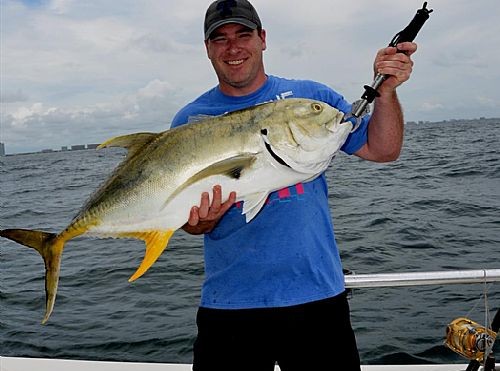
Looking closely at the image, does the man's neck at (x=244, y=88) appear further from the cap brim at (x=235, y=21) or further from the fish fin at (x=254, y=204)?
the fish fin at (x=254, y=204)

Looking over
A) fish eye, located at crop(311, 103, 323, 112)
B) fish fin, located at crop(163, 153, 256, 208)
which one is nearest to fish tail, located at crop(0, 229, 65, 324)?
fish fin, located at crop(163, 153, 256, 208)

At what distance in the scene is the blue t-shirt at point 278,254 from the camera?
3031 millimetres

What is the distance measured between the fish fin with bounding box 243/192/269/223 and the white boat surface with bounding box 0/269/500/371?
124cm

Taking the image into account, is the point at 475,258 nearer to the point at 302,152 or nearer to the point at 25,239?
the point at 302,152

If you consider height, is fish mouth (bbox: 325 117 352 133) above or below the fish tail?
above

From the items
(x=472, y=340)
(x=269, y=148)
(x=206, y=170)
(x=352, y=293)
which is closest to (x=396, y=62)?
(x=269, y=148)

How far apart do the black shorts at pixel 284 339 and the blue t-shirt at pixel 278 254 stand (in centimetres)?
6

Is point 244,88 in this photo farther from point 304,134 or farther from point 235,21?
point 304,134

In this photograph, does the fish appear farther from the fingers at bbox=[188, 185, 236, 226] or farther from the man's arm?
the man's arm

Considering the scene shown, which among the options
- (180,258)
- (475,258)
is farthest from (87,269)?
(475,258)

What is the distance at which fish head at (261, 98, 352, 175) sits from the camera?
112 inches

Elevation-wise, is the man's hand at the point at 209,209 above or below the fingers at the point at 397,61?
below

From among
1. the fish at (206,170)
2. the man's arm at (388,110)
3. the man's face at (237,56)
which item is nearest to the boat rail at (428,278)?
the man's arm at (388,110)

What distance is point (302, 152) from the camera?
284 centimetres
